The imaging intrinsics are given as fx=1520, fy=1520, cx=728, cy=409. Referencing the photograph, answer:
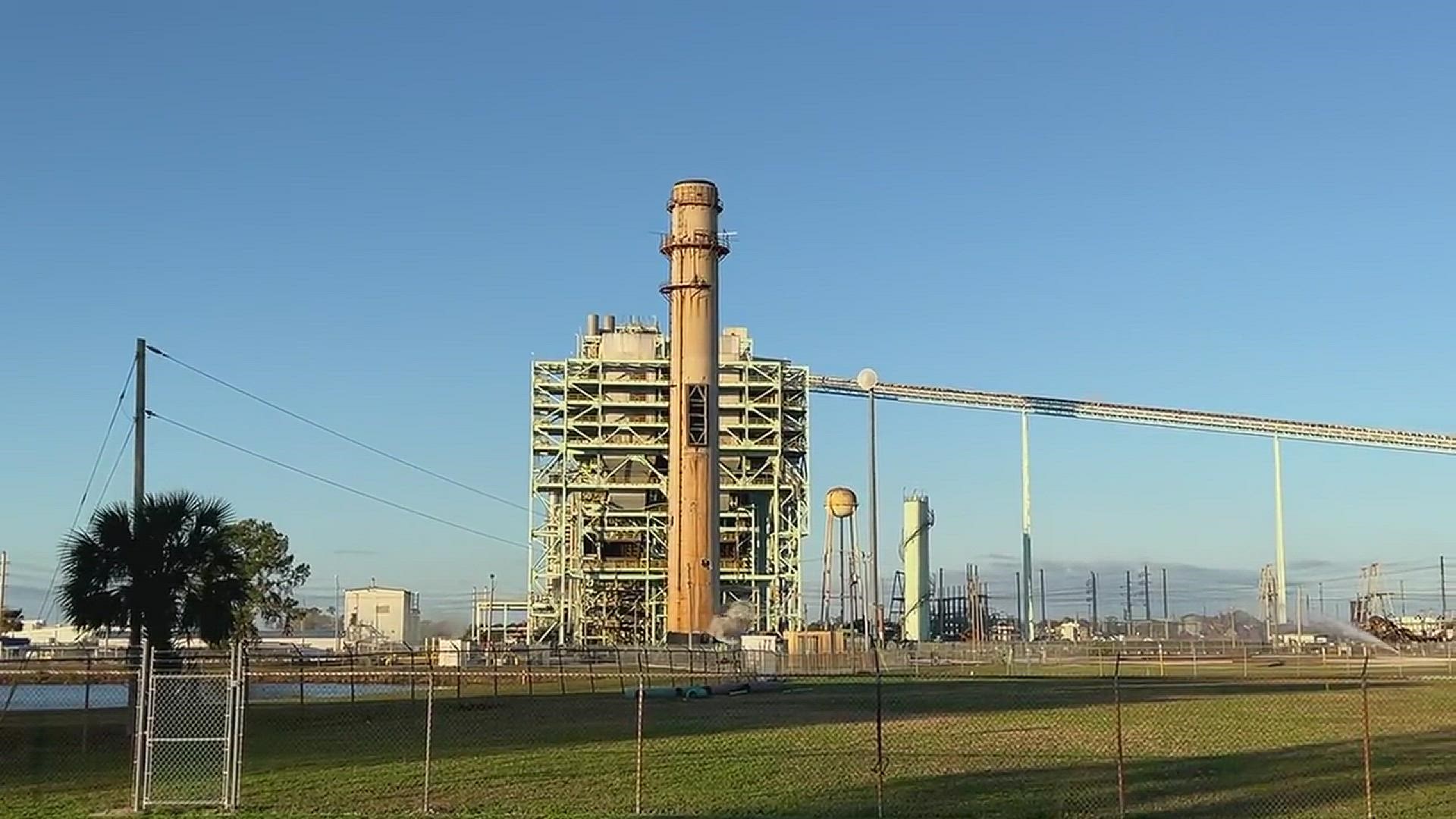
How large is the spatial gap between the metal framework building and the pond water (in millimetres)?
34323

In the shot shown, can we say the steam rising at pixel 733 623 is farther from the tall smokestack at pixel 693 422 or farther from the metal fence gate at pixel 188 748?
the metal fence gate at pixel 188 748

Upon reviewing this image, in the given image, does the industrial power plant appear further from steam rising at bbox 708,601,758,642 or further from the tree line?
the tree line

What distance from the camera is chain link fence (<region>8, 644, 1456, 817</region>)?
22016 mm

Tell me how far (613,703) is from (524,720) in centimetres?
800

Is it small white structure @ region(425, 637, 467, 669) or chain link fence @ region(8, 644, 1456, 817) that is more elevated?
small white structure @ region(425, 637, 467, 669)

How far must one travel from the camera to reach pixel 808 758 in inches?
1130

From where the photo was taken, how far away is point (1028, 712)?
4191 centimetres

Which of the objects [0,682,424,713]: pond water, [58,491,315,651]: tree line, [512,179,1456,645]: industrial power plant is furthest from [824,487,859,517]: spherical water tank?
[58,491,315,651]: tree line

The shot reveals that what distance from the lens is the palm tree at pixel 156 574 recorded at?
36.7 m

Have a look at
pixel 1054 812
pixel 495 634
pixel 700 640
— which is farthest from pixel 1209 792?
pixel 495 634

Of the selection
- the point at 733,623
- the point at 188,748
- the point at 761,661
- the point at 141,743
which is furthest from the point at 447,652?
the point at 141,743

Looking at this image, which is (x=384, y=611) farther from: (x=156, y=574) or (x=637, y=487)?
(x=156, y=574)

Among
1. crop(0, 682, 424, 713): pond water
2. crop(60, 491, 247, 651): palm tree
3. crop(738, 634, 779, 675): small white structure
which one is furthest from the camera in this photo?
crop(738, 634, 779, 675): small white structure

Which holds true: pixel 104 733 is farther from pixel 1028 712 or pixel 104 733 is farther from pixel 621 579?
pixel 621 579
